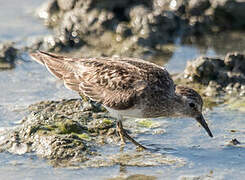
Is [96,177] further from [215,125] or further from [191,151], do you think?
[215,125]

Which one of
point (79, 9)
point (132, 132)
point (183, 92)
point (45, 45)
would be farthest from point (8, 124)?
point (79, 9)

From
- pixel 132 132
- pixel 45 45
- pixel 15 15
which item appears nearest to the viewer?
pixel 132 132

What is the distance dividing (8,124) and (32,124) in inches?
30.6

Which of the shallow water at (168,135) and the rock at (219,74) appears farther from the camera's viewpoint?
the rock at (219,74)

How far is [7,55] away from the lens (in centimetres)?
1205

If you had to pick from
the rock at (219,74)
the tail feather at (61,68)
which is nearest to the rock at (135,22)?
the rock at (219,74)

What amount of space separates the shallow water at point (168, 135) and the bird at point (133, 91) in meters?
0.34

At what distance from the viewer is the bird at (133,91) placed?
859 cm

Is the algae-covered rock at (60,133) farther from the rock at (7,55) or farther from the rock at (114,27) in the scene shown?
the rock at (114,27)

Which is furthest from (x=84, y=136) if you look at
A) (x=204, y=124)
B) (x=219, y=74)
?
(x=219, y=74)

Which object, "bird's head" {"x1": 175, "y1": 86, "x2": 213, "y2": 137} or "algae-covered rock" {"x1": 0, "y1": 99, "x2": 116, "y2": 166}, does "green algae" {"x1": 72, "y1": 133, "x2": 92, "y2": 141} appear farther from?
"bird's head" {"x1": 175, "y1": 86, "x2": 213, "y2": 137}

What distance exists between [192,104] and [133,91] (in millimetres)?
922

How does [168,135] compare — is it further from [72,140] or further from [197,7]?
[197,7]

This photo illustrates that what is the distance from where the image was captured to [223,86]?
10742 mm
